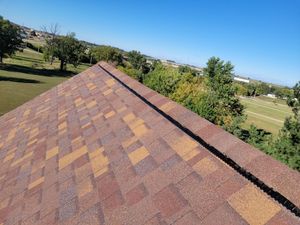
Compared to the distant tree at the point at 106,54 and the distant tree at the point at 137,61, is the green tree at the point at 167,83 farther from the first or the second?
the distant tree at the point at 137,61

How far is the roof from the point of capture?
197 cm

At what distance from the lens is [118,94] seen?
596cm

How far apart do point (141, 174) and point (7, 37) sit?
2485 inches

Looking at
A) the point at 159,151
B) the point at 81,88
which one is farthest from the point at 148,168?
the point at 81,88

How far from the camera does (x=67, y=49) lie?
7631 centimetres

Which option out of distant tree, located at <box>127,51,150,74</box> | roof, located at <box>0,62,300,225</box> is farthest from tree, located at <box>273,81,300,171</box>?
distant tree, located at <box>127,51,150,74</box>

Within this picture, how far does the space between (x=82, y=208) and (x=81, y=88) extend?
611 cm

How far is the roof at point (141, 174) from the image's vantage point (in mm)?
1972

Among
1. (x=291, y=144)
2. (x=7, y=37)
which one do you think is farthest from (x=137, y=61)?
(x=291, y=144)

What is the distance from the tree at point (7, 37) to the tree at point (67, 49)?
621 inches

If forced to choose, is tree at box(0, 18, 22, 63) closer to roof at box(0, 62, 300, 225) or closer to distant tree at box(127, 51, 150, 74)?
distant tree at box(127, 51, 150, 74)

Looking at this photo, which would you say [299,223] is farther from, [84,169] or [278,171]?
[84,169]

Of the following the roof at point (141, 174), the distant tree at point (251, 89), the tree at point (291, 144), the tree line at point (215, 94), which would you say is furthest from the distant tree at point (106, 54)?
the roof at point (141, 174)

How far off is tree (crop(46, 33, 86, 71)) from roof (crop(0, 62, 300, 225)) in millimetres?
75215
